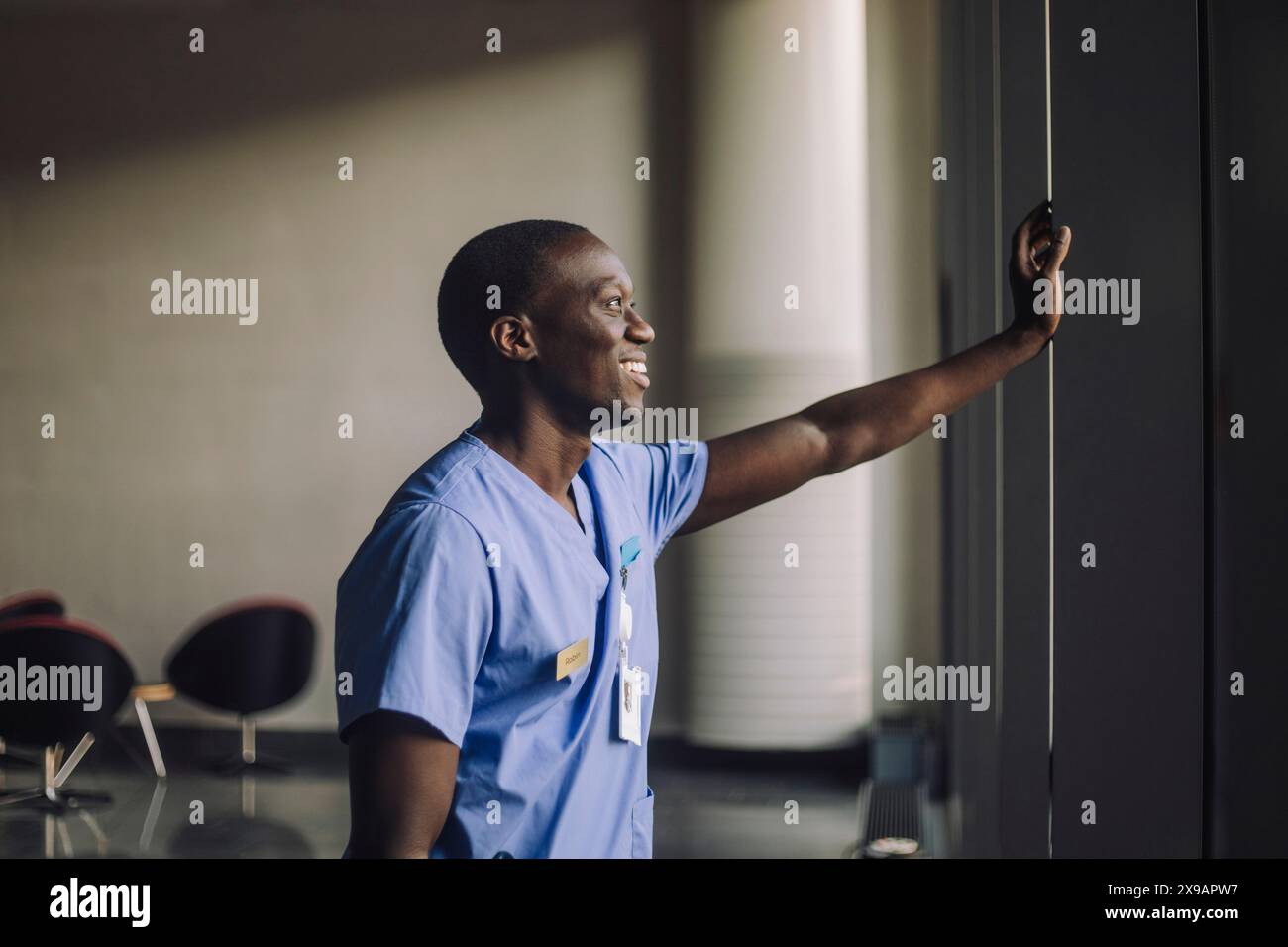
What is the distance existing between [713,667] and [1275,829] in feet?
9.93

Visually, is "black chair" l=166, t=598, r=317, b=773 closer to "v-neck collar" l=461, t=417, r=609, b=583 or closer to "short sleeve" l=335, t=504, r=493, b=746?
"v-neck collar" l=461, t=417, r=609, b=583

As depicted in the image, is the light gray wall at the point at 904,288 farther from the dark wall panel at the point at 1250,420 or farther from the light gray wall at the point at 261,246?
the dark wall panel at the point at 1250,420

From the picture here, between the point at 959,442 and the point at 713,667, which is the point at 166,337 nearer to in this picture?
the point at 713,667

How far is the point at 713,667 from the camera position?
433cm

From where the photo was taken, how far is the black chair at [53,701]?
3.54 meters

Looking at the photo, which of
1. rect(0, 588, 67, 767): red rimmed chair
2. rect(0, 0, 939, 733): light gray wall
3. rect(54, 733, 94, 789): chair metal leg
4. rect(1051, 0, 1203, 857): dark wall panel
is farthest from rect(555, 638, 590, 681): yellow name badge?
rect(0, 588, 67, 767): red rimmed chair

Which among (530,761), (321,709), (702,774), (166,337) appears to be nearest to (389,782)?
(530,761)

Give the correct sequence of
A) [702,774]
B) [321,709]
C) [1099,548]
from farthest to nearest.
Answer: [321,709]
[702,774]
[1099,548]

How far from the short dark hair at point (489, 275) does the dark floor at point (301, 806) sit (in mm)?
1909

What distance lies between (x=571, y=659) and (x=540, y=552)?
5.9 inches

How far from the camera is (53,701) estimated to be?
3613 millimetres

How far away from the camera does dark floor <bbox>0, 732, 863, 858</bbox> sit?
3238 millimetres

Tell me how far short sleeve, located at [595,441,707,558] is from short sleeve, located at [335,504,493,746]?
1.45 ft

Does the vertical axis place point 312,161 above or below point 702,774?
above
